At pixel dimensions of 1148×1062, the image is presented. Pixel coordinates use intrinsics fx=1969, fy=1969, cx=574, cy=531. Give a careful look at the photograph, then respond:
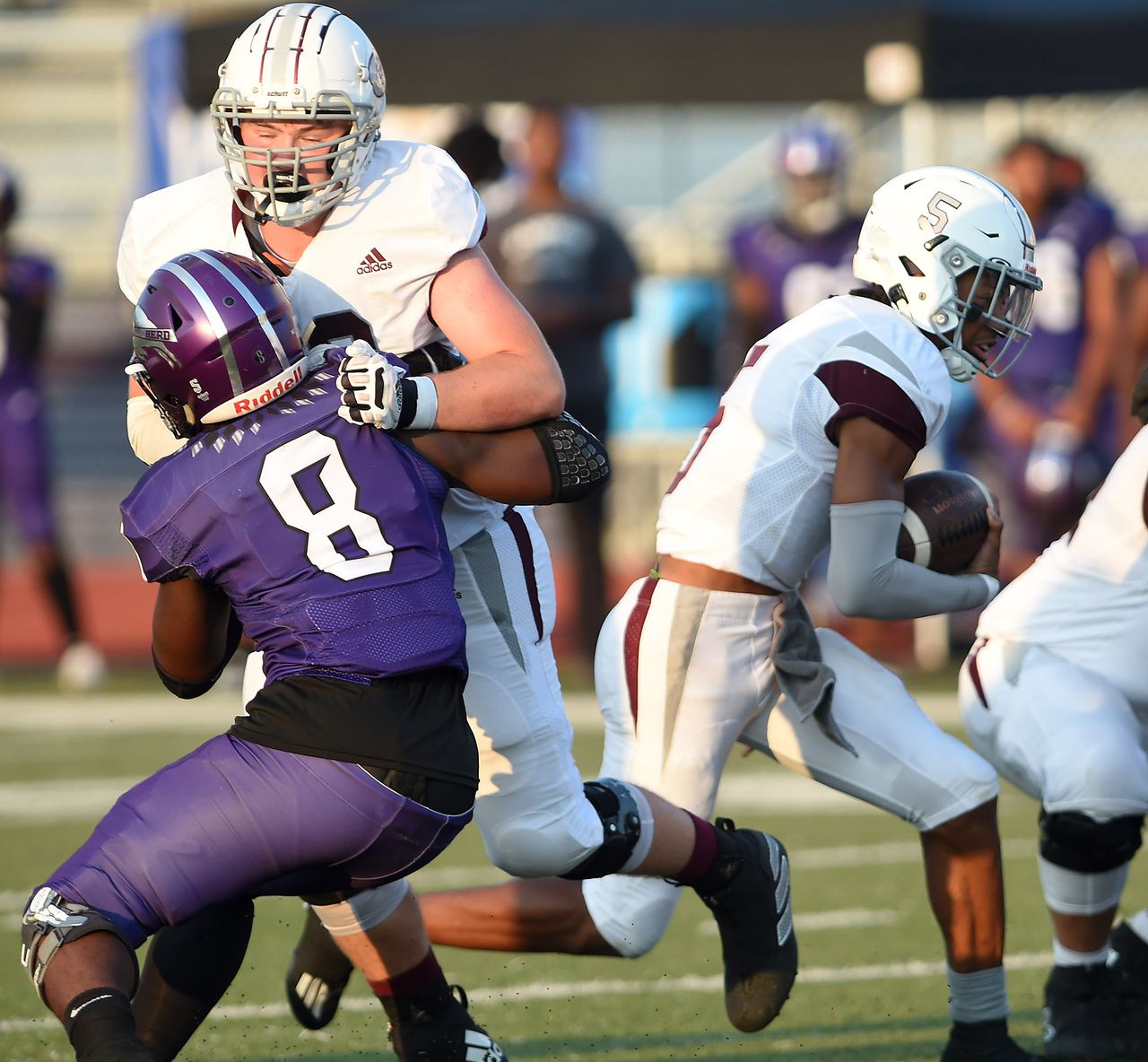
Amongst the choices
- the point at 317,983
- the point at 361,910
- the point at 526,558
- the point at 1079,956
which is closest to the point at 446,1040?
the point at 361,910

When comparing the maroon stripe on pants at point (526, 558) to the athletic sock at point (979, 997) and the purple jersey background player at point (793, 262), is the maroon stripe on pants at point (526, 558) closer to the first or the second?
the athletic sock at point (979, 997)

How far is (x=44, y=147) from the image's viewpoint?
61.9ft

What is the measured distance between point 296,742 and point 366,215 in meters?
0.97

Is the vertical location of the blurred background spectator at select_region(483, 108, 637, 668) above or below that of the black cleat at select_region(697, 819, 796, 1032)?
below

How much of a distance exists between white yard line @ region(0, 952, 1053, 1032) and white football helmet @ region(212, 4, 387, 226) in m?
1.75

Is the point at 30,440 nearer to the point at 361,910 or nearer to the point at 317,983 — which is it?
the point at 317,983

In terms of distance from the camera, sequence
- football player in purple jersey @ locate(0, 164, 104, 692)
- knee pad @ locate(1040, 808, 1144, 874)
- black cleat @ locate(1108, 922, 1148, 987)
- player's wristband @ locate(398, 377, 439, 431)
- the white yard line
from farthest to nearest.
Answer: football player in purple jersey @ locate(0, 164, 104, 692), the white yard line, black cleat @ locate(1108, 922, 1148, 987), knee pad @ locate(1040, 808, 1144, 874), player's wristband @ locate(398, 377, 439, 431)

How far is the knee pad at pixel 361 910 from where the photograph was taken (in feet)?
11.4

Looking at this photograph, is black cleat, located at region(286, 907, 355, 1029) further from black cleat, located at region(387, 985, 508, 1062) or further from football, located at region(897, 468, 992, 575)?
football, located at region(897, 468, 992, 575)

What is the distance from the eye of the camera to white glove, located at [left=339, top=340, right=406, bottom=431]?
2.89m

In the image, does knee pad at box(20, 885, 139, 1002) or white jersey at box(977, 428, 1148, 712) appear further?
white jersey at box(977, 428, 1148, 712)

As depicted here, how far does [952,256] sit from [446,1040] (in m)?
1.70

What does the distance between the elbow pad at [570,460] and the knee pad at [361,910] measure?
2.71 ft

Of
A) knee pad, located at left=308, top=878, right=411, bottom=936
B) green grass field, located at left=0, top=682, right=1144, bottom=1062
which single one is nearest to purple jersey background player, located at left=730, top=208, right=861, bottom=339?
green grass field, located at left=0, top=682, right=1144, bottom=1062
